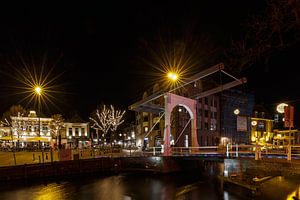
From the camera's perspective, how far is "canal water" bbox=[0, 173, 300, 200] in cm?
1925

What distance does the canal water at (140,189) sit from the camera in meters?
19.2

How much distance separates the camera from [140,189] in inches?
904

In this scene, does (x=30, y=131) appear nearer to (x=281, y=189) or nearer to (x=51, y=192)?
(x=51, y=192)

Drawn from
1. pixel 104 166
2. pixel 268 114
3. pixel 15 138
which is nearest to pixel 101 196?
pixel 104 166

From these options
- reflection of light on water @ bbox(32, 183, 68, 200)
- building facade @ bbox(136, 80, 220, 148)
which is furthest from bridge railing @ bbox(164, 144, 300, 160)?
reflection of light on water @ bbox(32, 183, 68, 200)

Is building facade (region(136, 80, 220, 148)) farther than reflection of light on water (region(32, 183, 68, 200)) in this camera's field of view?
Yes

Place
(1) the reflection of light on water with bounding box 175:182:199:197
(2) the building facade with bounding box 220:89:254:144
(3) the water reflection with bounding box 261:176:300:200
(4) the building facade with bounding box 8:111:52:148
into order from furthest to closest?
(4) the building facade with bounding box 8:111:52:148, (2) the building facade with bounding box 220:89:254:144, (1) the reflection of light on water with bounding box 175:182:199:197, (3) the water reflection with bounding box 261:176:300:200

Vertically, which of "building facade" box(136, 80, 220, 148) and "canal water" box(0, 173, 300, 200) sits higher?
"building facade" box(136, 80, 220, 148)

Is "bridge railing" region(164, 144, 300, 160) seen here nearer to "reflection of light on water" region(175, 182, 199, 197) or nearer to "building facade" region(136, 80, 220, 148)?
"reflection of light on water" region(175, 182, 199, 197)

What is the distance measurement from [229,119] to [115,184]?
3344 centimetres

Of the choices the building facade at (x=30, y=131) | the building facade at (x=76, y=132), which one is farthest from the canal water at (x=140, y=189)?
the building facade at (x=76, y=132)

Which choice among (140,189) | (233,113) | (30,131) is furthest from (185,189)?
(30,131)

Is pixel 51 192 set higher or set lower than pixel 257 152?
lower

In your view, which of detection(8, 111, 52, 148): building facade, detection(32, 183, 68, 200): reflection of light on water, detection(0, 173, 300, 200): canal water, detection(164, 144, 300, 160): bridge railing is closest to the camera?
detection(164, 144, 300, 160): bridge railing
